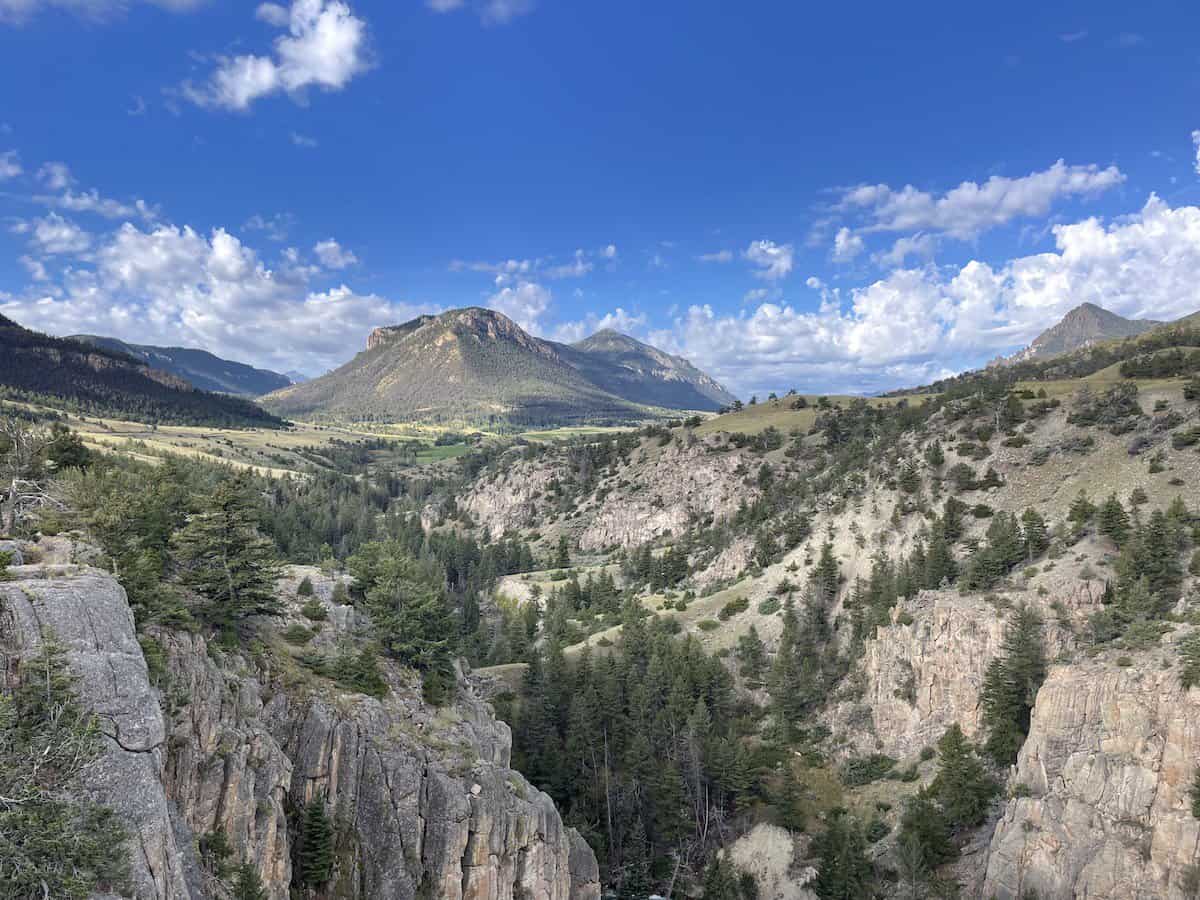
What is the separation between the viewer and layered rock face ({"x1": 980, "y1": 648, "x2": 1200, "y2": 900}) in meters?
35.3

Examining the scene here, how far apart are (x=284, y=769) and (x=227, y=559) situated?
1150 cm

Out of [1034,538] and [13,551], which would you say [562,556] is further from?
[13,551]

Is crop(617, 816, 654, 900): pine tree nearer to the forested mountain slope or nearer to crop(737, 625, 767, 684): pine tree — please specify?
the forested mountain slope

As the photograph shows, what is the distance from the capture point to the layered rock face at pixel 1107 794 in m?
35.3

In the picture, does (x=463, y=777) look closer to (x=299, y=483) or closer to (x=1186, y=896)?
(x=1186, y=896)

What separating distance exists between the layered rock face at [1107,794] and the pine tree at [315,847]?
140ft

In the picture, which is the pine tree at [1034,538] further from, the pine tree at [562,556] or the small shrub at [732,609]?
the pine tree at [562,556]

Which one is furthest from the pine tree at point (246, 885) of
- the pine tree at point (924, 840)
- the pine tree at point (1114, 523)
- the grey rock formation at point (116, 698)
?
the pine tree at point (1114, 523)

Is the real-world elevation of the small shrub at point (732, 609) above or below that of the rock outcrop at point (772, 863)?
above

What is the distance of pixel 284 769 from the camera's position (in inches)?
1041

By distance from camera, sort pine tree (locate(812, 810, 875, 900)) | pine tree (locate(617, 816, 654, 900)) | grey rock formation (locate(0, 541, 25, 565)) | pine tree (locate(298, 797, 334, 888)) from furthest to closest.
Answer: pine tree (locate(617, 816, 654, 900)) < pine tree (locate(812, 810, 875, 900)) < pine tree (locate(298, 797, 334, 888)) < grey rock formation (locate(0, 541, 25, 565))

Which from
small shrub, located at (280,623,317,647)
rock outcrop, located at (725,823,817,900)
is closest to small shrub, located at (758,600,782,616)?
rock outcrop, located at (725,823,817,900)

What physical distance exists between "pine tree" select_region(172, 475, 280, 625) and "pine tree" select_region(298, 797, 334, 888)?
10413 mm

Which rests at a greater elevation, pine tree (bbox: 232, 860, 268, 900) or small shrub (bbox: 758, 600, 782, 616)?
pine tree (bbox: 232, 860, 268, 900)
